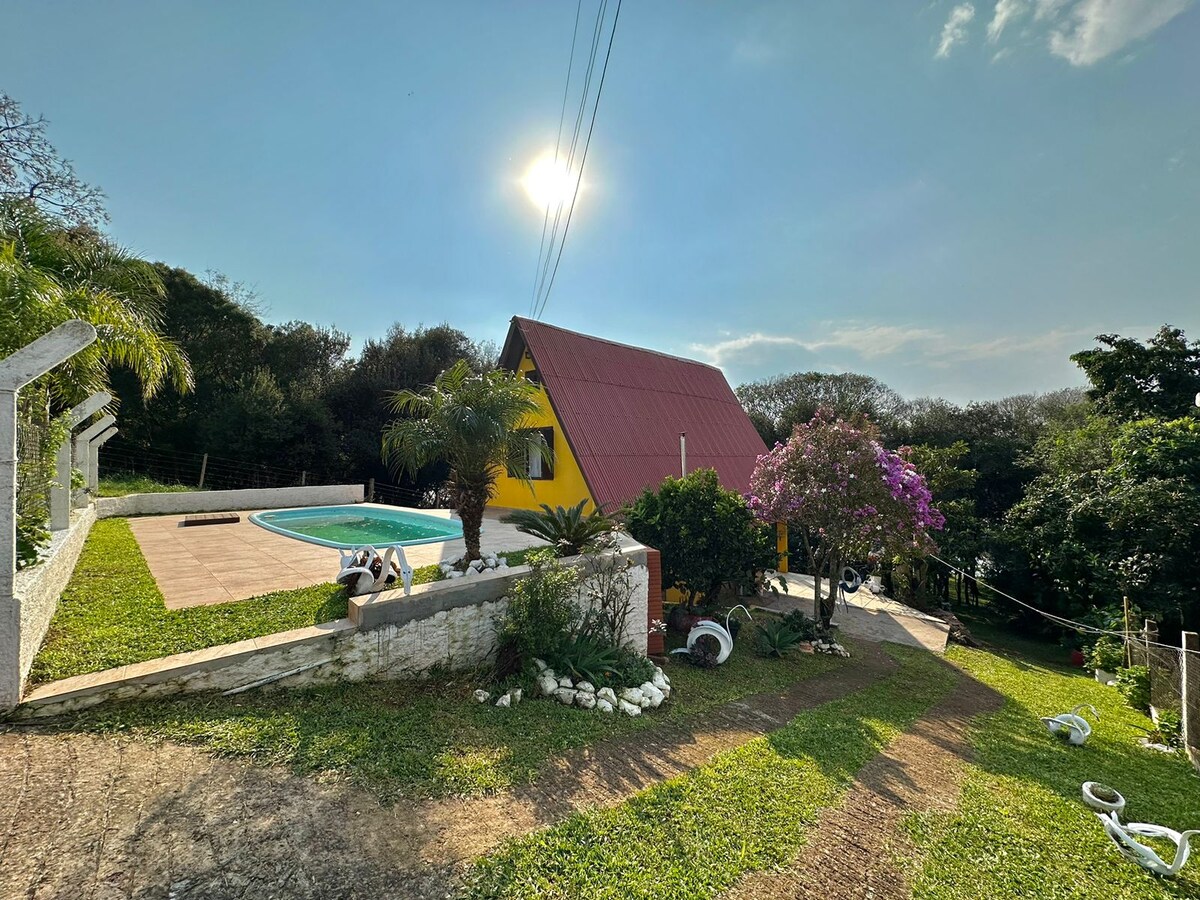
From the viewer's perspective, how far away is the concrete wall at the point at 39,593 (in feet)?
11.8

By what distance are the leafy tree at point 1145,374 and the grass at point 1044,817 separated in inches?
645

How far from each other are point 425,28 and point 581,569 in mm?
9511

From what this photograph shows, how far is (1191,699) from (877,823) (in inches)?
213

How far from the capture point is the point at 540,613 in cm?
557

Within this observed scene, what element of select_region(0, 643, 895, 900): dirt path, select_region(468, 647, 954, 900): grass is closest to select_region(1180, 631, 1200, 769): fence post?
select_region(468, 647, 954, 900): grass

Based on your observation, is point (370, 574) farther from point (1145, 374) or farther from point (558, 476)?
point (1145, 374)

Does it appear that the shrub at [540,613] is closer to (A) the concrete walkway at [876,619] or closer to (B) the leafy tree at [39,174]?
(A) the concrete walkway at [876,619]

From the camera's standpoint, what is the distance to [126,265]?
8320mm

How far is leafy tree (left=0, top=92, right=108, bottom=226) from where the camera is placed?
1346cm

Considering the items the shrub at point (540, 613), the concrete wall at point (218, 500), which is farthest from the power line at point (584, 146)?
the concrete wall at point (218, 500)

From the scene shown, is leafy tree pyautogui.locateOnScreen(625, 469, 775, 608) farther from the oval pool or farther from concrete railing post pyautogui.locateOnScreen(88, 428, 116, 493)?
concrete railing post pyautogui.locateOnScreen(88, 428, 116, 493)

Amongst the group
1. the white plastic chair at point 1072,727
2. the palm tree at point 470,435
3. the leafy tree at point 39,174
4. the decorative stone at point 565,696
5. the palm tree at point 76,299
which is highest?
the leafy tree at point 39,174

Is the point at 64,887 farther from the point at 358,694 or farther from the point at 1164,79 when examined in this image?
the point at 1164,79

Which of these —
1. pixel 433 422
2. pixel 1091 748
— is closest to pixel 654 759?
pixel 433 422
